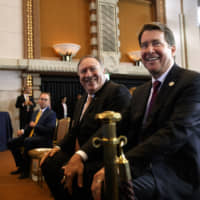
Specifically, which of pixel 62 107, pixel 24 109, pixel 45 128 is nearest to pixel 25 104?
pixel 24 109

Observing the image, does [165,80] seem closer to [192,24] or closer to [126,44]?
[126,44]

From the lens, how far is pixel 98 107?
1804mm

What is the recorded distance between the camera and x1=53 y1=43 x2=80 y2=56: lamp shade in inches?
288

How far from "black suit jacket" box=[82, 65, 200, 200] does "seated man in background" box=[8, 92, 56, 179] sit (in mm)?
2481

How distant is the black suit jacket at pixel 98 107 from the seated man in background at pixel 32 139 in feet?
5.46

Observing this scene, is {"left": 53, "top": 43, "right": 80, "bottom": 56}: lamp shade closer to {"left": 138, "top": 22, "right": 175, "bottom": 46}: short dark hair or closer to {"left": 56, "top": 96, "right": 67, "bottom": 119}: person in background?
{"left": 56, "top": 96, "right": 67, "bottom": 119}: person in background

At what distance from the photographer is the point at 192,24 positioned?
9.31 metres

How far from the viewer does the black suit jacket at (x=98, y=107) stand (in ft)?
5.79

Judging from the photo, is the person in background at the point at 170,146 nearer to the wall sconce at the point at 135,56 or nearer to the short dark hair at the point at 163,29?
the short dark hair at the point at 163,29

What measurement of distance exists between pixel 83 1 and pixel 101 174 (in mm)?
7856

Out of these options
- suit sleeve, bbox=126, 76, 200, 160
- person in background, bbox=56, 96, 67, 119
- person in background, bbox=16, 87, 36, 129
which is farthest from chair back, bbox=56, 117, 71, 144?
person in background, bbox=56, 96, 67, 119

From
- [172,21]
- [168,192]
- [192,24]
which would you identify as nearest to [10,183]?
A: [168,192]

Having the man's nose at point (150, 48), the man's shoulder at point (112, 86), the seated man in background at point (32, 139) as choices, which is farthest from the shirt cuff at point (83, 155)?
the seated man in background at point (32, 139)

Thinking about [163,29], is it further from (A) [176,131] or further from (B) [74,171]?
(B) [74,171]
